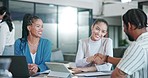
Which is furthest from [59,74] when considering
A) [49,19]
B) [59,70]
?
[49,19]

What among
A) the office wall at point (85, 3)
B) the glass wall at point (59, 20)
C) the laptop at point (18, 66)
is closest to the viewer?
the laptop at point (18, 66)

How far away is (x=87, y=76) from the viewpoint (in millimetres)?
1804

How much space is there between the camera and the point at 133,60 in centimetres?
142

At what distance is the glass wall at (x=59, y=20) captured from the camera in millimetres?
7418

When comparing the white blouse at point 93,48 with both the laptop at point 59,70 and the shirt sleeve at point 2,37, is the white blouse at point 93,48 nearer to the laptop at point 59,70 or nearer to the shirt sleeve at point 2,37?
the laptop at point 59,70

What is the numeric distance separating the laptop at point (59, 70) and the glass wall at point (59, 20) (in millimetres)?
5482

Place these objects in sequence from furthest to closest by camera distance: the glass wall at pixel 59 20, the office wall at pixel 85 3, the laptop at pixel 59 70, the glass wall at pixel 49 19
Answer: the office wall at pixel 85 3 < the glass wall at pixel 49 19 < the glass wall at pixel 59 20 < the laptop at pixel 59 70

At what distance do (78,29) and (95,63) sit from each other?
6.94 m

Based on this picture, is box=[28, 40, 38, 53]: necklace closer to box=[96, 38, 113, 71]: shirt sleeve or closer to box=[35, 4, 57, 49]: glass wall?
box=[96, 38, 113, 71]: shirt sleeve

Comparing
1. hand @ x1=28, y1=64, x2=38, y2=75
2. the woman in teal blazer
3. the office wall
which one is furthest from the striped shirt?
the office wall

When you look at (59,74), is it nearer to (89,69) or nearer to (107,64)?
(89,69)

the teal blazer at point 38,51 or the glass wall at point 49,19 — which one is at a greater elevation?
the glass wall at point 49,19

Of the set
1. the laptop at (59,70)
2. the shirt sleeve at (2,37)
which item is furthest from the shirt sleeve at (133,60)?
the shirt sleeve at (2,37)

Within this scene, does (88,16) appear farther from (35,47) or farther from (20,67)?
(20,67)
